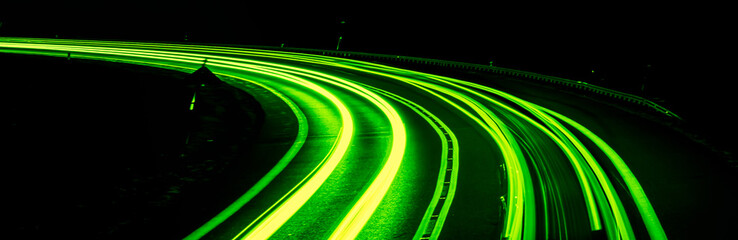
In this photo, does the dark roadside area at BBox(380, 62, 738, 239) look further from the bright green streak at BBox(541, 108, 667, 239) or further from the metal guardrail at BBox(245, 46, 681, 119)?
the metal guardrail at BBox(245, 46, 681, 119)

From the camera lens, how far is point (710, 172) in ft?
39.0

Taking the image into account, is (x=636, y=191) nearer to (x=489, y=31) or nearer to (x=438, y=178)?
(x=438, y=178)

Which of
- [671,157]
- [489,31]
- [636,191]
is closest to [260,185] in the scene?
[636,191]

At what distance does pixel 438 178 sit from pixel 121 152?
789 centimetres

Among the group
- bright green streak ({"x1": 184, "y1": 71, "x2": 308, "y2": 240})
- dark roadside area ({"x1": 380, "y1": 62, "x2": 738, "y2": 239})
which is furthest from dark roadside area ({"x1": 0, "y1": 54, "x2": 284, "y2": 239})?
dark roadside area ({"x1": 380, "y1": 62, "x2": 738, "y2": 239})

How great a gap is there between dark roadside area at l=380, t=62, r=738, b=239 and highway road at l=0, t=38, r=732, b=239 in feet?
0.98

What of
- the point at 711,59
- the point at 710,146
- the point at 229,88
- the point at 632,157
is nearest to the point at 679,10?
the point at 711,59

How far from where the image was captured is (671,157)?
43.2 ft

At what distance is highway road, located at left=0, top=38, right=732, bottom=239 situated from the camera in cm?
864

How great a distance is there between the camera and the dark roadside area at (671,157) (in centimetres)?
910

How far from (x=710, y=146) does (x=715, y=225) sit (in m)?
6.63

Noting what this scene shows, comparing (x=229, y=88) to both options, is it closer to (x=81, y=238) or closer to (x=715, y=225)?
(x=81, y=238)

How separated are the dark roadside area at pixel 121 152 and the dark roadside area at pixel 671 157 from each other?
795 centimetres

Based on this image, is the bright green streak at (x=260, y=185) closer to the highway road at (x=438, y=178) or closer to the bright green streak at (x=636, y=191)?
the highway road at (x=438, y=178)
